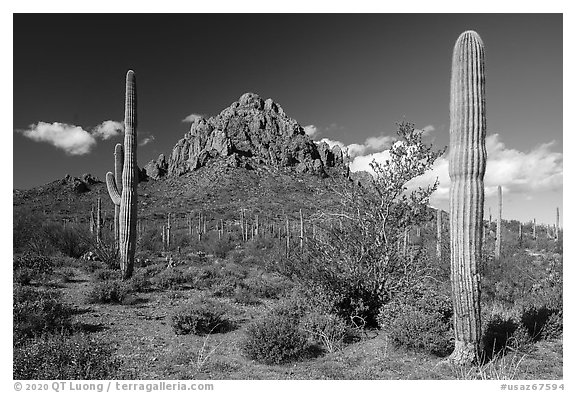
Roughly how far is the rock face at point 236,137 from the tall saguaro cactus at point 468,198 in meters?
56.8

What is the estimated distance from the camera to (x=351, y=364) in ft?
21.1

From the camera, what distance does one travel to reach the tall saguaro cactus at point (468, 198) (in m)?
5.95

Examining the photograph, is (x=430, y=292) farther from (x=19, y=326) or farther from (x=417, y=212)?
(x=19, y=326)

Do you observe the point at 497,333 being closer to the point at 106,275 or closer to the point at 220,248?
the point at 106,275

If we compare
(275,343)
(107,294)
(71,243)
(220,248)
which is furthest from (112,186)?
(220,248)

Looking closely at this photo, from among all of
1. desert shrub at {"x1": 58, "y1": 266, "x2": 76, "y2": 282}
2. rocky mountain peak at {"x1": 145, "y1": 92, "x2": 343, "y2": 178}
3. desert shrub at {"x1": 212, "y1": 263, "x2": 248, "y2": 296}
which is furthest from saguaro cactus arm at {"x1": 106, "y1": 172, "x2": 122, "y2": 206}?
rocky mountain peak at {"x1": 145, "y1": 92, "x2": 343, "y2": 178}

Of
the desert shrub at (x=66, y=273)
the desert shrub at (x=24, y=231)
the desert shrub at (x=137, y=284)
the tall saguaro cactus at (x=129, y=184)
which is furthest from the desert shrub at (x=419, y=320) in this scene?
the desert shrub at (x=24, y=231)

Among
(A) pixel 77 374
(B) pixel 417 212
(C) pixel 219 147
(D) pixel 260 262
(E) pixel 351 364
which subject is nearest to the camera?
(A) pixel 77 374

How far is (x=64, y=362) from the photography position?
219 inches

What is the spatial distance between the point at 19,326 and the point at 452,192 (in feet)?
26.7

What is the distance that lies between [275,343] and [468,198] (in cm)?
401

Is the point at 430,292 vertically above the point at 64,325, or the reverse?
the point at 430,292

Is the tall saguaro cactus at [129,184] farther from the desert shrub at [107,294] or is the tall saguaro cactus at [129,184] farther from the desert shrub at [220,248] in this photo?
the desert shrub at [220,248]

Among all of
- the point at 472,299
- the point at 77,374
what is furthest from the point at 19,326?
the point at 472,299
